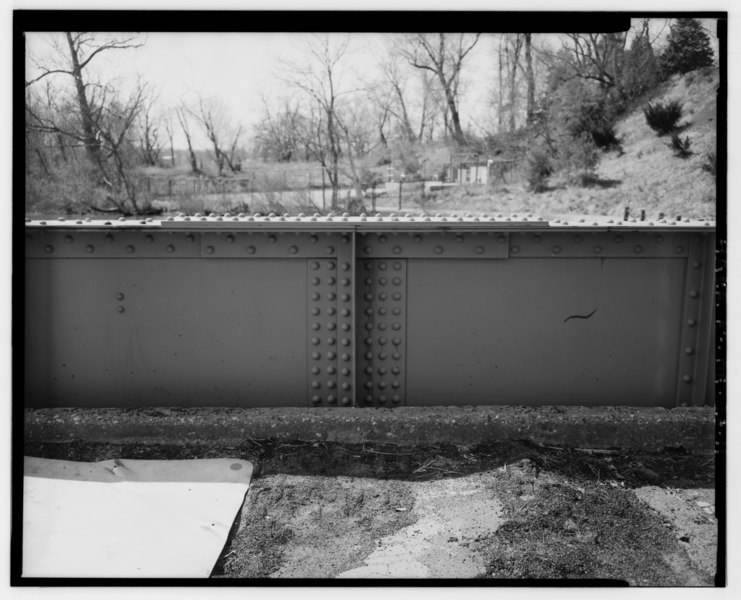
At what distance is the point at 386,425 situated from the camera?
4770 millimetres

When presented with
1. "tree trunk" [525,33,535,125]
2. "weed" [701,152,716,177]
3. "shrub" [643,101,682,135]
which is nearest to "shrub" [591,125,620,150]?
"shrub" [643,101,682,135]

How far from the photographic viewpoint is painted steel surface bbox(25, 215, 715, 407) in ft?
15.1

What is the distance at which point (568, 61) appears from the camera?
28984 millimetres

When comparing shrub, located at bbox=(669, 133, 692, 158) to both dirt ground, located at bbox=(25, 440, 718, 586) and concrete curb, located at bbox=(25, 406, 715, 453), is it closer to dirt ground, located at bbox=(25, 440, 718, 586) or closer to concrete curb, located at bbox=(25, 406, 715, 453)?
concrete curb, located at bbox=(25, 406, 715, 453)

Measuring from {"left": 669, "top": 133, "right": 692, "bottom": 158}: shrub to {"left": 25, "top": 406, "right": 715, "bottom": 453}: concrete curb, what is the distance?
2130 centimetres

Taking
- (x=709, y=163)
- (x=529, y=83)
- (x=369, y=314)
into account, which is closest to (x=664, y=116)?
(x=709, y=163)

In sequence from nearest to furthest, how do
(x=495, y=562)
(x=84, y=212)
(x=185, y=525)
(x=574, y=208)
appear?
(x=495, y=562) → (x=185, y=525) → (x=574, y=208) → (x=84, y=212)

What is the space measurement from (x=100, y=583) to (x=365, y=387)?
2235 mm

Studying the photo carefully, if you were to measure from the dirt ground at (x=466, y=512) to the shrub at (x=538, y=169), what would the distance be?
20.8 meters

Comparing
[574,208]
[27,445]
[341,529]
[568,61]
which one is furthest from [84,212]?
[341,529]

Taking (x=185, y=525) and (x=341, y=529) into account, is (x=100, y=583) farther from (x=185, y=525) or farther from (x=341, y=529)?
(x=341, y=529)

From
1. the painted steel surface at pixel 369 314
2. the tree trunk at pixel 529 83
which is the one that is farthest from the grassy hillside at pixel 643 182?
the painted steel surface at pixel 369 314

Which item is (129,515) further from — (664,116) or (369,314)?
(664,116)

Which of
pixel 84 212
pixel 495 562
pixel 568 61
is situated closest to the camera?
pixel 495 562
